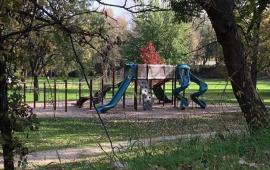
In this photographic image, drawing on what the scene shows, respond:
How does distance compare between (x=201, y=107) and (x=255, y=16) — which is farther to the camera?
(x=201, y=107)

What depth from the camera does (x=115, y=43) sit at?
4.73 m

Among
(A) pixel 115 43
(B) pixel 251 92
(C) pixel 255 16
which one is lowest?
(B) pixel 251 92

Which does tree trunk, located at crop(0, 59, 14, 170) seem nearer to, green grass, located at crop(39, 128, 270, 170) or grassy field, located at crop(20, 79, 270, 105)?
grassy field, located at crop(20, 79, 270, 105)

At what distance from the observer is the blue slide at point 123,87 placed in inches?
1041

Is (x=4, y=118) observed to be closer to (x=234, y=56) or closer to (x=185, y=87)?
(x=234, y=56)

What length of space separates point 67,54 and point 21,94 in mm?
663

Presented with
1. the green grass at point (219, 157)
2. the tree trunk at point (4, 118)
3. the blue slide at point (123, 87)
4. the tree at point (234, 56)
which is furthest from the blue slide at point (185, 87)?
the tree trunk at point (4, 118)

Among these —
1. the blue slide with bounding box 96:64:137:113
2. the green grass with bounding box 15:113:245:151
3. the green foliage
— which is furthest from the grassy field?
the green foliage

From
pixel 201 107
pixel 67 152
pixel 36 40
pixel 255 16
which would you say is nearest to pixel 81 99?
pixel 201 107

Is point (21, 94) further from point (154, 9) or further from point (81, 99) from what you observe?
point (81, 99)

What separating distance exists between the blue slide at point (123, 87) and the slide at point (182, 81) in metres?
2.49

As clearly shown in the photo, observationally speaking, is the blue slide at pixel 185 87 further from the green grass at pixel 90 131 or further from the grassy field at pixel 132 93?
the green grass at pixel 90 131

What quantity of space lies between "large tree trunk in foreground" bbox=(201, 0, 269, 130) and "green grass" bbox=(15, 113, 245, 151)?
187 cm

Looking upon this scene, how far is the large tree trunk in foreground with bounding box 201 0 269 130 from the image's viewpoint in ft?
29.2
